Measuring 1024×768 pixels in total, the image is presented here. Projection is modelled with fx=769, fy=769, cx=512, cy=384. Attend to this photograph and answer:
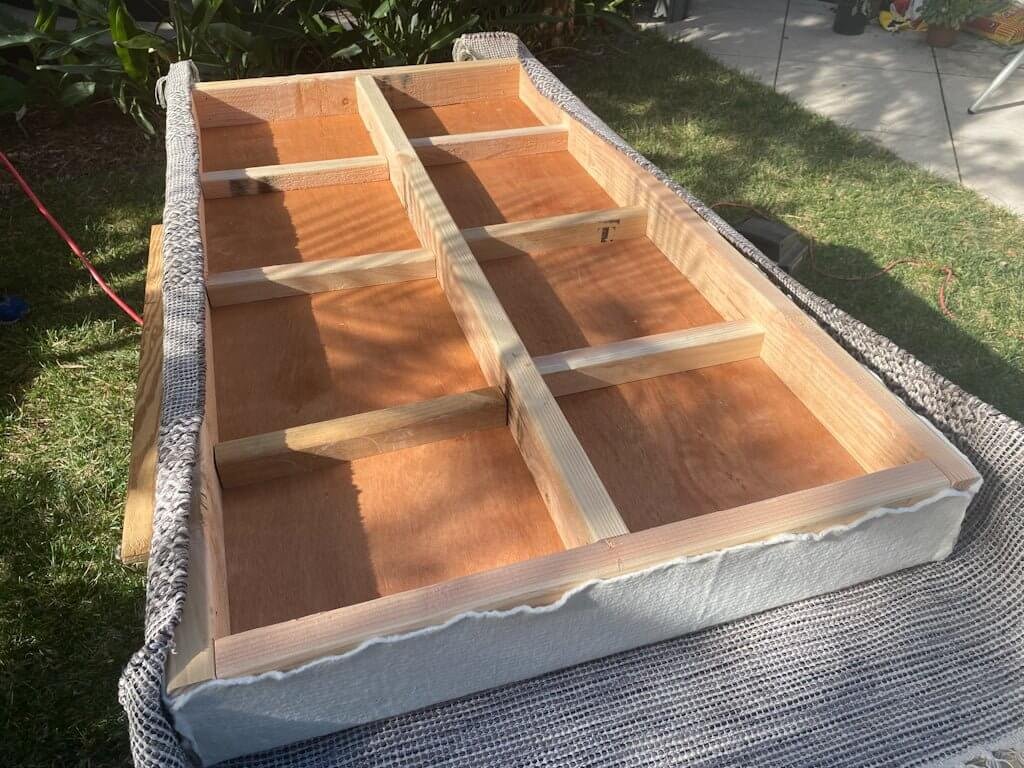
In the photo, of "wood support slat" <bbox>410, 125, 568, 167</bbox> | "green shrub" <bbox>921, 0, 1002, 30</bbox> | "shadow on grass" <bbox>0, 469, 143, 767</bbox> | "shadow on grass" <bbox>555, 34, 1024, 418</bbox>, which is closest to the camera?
"shadow on grass" <bbox>0, 469, 143, 767</bbox>

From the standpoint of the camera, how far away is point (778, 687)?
1.21m

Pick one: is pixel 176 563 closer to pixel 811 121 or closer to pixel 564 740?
pixel 564 740

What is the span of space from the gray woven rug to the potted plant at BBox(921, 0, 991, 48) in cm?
652

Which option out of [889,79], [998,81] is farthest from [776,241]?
[889,79]

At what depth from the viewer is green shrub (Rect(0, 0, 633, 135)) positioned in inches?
177

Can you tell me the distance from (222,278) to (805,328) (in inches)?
57.1

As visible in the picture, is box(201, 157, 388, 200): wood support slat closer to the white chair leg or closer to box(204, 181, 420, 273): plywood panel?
box(204, 181, 420, 273): plywood panel

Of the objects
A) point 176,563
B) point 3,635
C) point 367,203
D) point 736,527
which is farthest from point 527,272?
A: point 3,635

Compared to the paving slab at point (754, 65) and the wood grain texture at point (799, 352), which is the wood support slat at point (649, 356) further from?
the paving slab at point (754, 65)

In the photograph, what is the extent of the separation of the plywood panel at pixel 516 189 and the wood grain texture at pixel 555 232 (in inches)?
8.5

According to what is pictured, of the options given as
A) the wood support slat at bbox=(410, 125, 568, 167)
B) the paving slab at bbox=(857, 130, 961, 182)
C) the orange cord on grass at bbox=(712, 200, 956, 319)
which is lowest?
the orange cord on grass at bbox=(712, 200, 956, 319)

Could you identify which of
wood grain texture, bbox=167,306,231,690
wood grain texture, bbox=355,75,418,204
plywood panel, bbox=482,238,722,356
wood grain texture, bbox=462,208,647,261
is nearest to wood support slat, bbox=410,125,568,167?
wood grain texture, bbox=355,75,418,204

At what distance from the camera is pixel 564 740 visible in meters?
1.15

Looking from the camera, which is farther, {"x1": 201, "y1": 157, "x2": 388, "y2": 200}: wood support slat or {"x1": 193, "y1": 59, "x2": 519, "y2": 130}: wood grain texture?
{"x1": 193, "y1": 59, "x2": 519, "y2": 130}: wood grain texture
